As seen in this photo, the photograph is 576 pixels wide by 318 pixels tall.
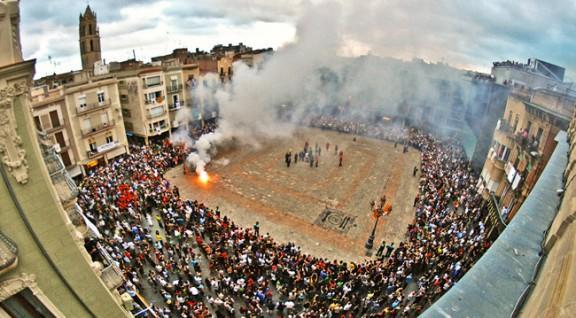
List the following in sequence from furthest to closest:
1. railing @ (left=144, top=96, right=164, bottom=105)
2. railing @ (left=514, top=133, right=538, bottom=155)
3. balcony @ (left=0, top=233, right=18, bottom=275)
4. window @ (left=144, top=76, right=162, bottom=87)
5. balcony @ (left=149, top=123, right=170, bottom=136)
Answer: balcony @ (left=149, top=123, right=170, bottom=136) < railing @ (left=144, top=96, right=164, bottom=105) < window @ (left=144, top=76, right=162, bottom=87) < railing @ (left=514, top=133, right=538, bottom=155) < balcony @ (left=0, top=233, right=18, bottom=275)

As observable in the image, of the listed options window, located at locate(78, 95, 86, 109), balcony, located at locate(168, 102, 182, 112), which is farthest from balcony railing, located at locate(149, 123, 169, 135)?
window, located at locate(78, 95, 86, 109)

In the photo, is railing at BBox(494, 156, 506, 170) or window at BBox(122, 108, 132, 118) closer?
railing at BBox(494, 156, 506, 170)

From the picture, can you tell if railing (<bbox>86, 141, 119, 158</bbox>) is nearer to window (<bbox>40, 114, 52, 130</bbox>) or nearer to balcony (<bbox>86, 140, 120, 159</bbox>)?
balcony (<bbox>86, 140, 120, 159</bbox>)

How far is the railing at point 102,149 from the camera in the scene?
23.8 meters

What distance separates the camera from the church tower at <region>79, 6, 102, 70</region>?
4528 centimetres

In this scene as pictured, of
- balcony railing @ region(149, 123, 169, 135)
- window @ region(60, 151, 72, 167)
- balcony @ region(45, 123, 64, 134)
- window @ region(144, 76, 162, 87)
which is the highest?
window @ region(144, 76, 162, 87)

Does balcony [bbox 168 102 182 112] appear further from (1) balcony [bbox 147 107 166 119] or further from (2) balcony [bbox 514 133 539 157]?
(2) balcony [bbox 514 133 539 157]

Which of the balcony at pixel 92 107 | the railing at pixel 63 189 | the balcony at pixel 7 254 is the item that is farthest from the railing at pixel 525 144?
the balcony at pixel 92 107

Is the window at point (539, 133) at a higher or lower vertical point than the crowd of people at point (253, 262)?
higher

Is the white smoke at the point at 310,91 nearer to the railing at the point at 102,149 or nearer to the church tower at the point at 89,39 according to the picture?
the railing at the point at 102,149

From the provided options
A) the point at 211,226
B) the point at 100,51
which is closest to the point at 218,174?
the point at 211,226

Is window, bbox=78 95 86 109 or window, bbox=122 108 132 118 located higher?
window, bbox=78 95 86 109

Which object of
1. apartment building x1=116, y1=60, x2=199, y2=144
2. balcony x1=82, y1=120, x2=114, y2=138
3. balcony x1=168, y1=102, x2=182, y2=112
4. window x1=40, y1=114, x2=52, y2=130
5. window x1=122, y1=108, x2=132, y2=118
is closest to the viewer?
window x1=40, y1=114, x2=52, y2=130

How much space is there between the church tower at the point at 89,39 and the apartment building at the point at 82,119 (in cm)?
2400
